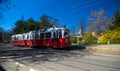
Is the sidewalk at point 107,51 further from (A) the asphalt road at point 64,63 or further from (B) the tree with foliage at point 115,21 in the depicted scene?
(B) the tree with foliage at point 115,21

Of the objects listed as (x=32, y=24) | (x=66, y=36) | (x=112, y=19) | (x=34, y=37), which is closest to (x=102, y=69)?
(x=66, y=36)

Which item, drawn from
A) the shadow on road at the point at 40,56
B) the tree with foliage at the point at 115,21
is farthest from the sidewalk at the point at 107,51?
the tree with foliage at the point at 115,21

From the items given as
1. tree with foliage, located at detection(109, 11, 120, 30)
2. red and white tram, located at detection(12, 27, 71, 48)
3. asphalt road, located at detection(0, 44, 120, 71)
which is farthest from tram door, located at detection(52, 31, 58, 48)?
tree with foliage, located at detection(109, 11, 120, 30)

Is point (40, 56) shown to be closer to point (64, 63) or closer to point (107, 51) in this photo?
point (64, 63)

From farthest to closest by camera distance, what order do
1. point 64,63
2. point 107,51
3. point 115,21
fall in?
point 115,21
point 107,51
point 64,63

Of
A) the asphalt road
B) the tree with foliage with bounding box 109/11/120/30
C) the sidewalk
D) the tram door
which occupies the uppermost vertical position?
the tree with foliage with bounding box 109/11/120/30

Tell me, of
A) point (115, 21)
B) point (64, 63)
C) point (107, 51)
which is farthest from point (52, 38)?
point (115, 21)

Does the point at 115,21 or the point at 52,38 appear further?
the point at 115,21

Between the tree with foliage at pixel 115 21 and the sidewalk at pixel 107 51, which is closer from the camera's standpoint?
the sidewalk at pixel 107 51

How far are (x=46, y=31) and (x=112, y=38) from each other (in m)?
17.6

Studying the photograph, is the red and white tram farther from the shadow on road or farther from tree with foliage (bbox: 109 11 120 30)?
tree with foliage (bbox: 109 11 120 30)

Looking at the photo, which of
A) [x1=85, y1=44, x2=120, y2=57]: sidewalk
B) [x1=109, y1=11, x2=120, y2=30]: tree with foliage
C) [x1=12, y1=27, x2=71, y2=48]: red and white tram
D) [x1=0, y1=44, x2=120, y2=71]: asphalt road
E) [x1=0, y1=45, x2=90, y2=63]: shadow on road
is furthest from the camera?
[x1=109, y1=11, x2=120, y2=30]: tree with foliage

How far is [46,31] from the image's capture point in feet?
97.5

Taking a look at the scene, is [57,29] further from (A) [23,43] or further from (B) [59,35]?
(A) [23,43]
